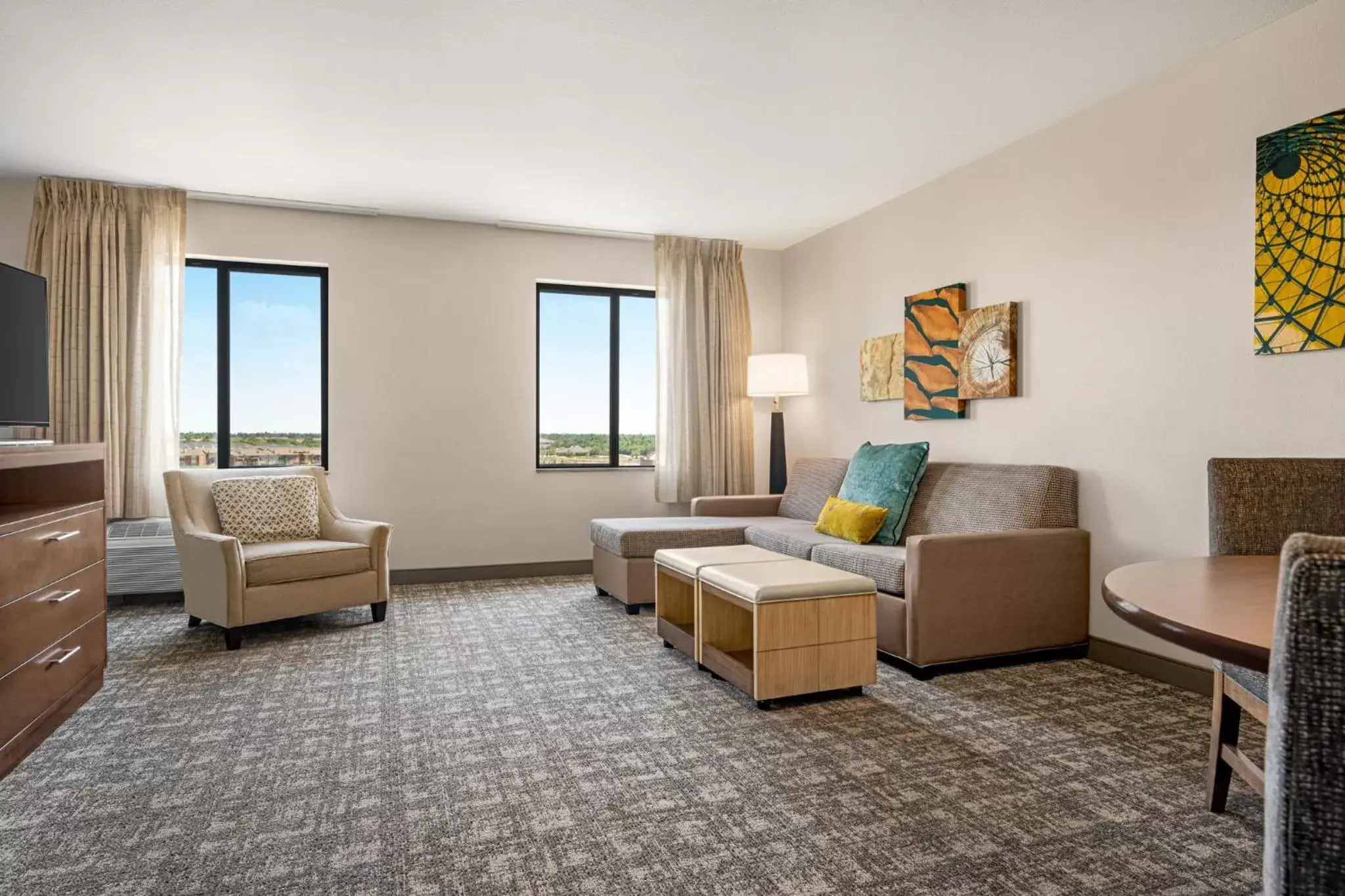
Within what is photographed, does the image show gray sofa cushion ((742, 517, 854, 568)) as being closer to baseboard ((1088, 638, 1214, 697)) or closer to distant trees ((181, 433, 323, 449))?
baseboard ((1088, 638, 1214, 697))

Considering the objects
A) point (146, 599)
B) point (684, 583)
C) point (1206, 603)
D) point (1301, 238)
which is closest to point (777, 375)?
point (684, 583)

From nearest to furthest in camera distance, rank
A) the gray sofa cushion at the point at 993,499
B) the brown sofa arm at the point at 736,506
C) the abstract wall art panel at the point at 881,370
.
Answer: the gray sofa cushion at the point at 993,499, the abstract wall art panel at the point at 881,370, the brown sofa arm at the point at 736,506

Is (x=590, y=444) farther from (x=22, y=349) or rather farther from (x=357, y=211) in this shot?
(x=22, y=349)

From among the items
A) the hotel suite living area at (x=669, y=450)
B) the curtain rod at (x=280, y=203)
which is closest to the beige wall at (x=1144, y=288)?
the hotel suite living area at (x=669, y=450)

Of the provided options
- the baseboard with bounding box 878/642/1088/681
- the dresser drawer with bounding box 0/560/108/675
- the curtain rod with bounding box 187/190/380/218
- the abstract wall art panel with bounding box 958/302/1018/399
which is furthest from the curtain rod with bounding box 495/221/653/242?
the baseboard with bounding box 878/642/1088/681

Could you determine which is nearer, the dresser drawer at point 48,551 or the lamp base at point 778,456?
the dresser drawer at point 48,551

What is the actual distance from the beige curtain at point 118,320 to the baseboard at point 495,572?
1.51 metres

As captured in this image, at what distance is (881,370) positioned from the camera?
196 inches

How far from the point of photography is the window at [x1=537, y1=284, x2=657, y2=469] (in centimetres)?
583

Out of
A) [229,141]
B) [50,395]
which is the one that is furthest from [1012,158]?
[50,395]

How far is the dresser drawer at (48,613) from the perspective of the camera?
2.30 m

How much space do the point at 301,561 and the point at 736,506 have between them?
2.72 m

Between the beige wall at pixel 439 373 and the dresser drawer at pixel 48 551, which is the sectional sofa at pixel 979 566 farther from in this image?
the dresser drawer at pixel 48 551

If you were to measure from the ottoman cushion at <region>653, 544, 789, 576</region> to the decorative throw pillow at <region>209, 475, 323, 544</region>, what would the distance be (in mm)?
2089
